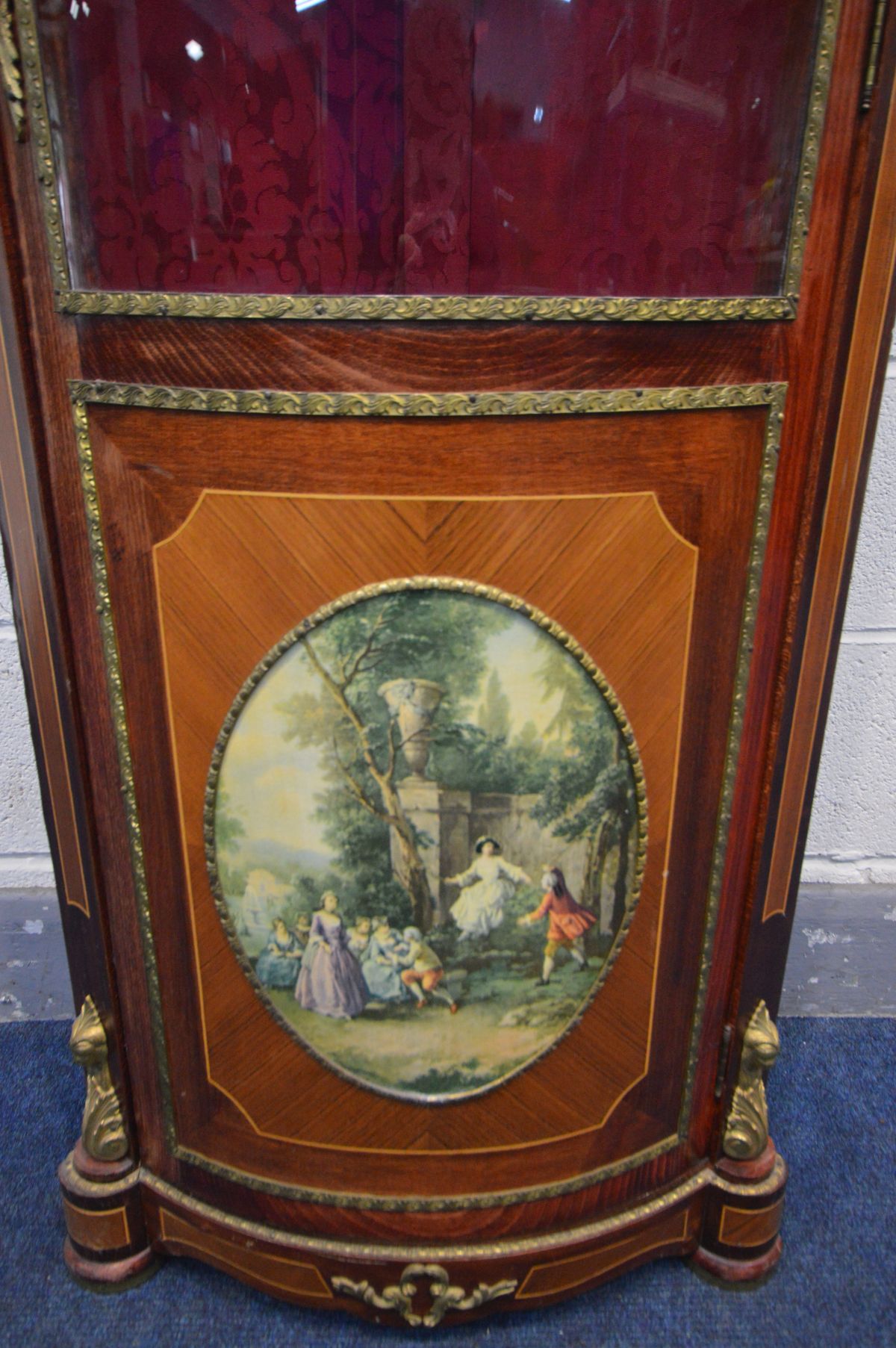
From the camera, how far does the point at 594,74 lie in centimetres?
81

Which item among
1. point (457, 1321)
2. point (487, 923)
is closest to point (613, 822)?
point (487, 923)

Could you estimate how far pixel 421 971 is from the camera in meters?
1.03

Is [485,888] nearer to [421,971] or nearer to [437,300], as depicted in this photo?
[421,971]

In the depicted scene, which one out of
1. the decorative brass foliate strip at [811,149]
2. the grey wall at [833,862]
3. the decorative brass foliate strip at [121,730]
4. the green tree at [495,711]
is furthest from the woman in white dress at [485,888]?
the grey wall at [833,862]

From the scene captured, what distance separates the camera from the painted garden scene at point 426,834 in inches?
36.9

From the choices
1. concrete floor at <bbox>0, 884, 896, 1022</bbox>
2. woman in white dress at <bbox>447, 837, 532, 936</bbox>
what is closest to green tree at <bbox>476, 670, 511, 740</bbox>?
woman in white dress at <bbox>447, 837, 532, 936</bbox>

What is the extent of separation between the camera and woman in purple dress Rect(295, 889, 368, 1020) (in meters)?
1.02

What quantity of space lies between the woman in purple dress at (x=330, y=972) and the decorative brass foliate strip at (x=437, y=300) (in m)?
0.53

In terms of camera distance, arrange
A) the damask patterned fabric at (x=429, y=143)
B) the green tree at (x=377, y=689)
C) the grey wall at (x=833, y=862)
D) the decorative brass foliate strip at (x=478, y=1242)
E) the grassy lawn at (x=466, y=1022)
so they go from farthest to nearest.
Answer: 1. the grey wall at (x=833, y=862)
2. the decorative brass foliate strip at (x=478, y=1242)
3. the grassy lawn at (x=466, y=1022)
4. the green tree at (x=377, y=689)
5. the damask patterned fabric at (x=429, y=143)

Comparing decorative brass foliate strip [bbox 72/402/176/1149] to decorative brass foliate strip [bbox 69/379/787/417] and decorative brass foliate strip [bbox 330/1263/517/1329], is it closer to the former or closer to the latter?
A: decorative brass foliate strip [bbox 69/379/787/417]

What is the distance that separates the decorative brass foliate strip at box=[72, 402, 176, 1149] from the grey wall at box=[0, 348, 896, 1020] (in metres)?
0.64

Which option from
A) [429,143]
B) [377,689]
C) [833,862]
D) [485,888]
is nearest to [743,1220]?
[485,888]

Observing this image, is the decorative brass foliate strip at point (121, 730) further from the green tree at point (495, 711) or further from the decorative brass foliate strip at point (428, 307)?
the green tree at point (495, 711)

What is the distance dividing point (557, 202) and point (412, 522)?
0.94ft
